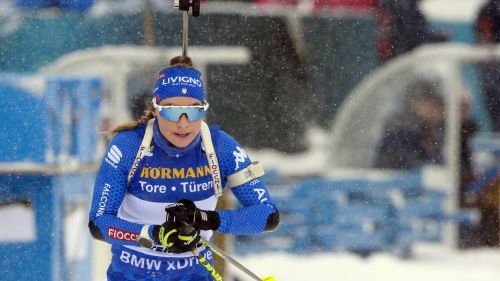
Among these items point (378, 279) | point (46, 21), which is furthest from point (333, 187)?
point (46, 21)

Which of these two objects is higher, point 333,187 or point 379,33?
point 379,33

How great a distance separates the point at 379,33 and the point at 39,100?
2.97 m

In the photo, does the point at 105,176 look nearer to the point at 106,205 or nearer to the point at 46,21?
the point at 106,205

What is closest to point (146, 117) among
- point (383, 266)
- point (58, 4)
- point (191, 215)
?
point (191, 215)

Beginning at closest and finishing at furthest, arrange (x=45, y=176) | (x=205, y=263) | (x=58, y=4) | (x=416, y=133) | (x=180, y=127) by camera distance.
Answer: (x=180, y=127)
(x=205, y=263)
(x=45, y=176)
(x=58, y=4)
(x=416, y=133)

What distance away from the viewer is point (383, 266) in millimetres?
7438

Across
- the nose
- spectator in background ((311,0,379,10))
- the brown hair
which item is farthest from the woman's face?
spectator in background ((311,0,379,10))

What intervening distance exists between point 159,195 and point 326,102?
4447mm

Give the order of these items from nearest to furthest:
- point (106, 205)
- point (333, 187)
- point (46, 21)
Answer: point (106, 205), point (46, 21), point (333, 187)

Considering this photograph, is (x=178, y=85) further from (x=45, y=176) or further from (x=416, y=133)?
(x=416, y=133)

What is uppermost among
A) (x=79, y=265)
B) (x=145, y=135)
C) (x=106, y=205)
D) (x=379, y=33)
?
(x=379, y=33)

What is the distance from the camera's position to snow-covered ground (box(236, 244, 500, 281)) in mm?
7277

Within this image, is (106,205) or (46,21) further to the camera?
(46,21)

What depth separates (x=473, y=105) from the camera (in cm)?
777
